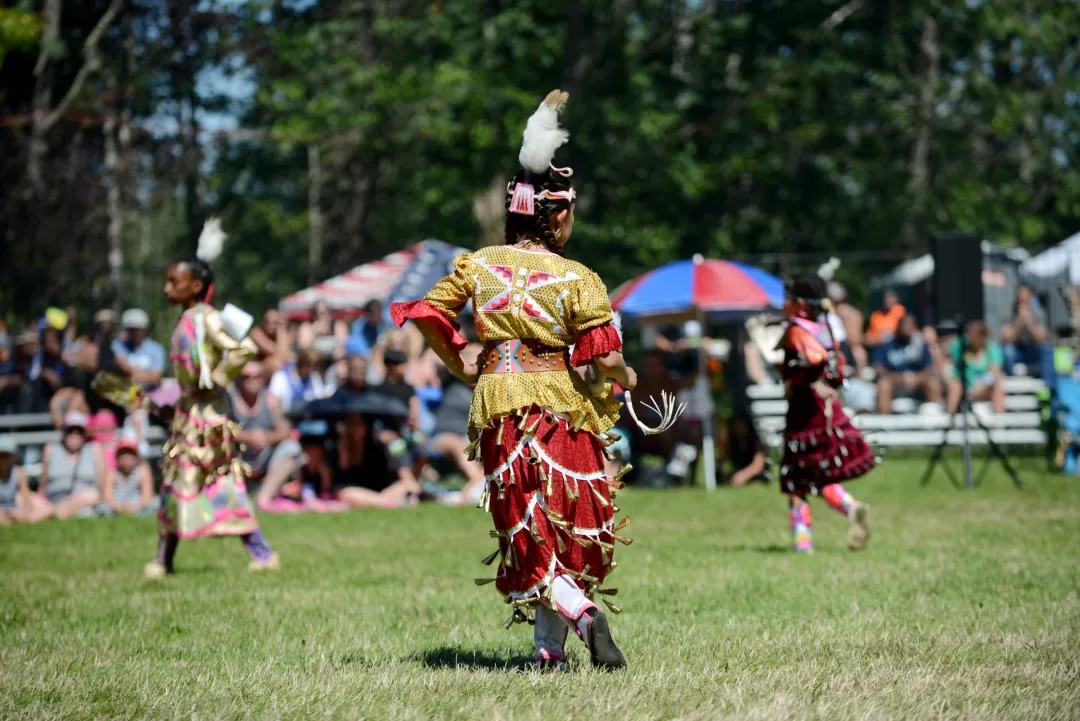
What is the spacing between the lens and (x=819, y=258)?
23.3 meters

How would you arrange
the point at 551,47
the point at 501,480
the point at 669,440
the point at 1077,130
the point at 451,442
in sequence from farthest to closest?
1. the point at 1077,130
2. the point at 551,47
3. the point at 669,440
4. the point at 451,442
5. the point at 501,480

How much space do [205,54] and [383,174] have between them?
23.5 ft

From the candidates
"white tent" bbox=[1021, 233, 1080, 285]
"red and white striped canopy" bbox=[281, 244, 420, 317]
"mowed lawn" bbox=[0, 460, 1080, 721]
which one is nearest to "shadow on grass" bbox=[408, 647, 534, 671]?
"mowed lawn" bbox=[0, 460, 1080, 721]

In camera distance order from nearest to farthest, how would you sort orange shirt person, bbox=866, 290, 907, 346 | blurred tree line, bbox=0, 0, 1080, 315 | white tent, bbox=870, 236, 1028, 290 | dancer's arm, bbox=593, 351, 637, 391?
dancer's arm, bbox=593, 351, 637, 391, orange shirt person, bbox=866, 290, 907, 346, white tent, bbox=870, 236, 1028, 290, blurred tree line, bbox=0, 0, 1080, 315

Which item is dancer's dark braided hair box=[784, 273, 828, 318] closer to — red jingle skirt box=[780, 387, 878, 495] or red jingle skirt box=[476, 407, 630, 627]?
red jingle skirt box=[780, 387, 878, 495]

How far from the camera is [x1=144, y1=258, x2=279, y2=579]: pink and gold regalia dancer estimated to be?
9.24 meters

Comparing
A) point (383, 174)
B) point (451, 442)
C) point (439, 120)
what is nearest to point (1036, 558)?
point (451, 442)

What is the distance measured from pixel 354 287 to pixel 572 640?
15668 millimetres

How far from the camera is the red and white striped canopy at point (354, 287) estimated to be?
21.6m

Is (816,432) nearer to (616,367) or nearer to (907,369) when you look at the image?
(616,367)

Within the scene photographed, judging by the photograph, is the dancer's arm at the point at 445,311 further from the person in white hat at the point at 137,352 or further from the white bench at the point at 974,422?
the white bench at the point at 974,422

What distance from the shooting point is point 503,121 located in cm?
2711

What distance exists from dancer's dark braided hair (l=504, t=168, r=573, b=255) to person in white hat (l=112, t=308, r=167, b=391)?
10.3 metres

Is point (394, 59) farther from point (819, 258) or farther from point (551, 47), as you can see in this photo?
point (819, 258)
